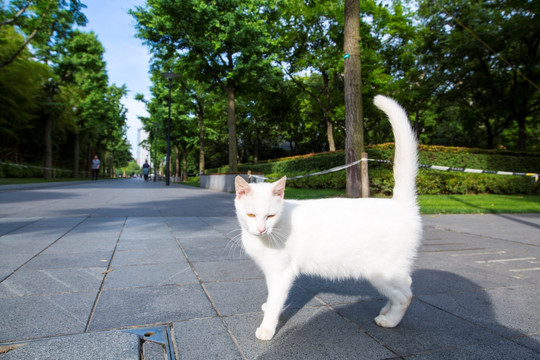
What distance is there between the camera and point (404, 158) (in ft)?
7.35

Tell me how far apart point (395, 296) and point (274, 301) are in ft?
2.80

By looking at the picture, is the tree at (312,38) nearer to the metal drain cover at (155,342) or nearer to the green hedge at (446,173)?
the green hedge at (446,173)

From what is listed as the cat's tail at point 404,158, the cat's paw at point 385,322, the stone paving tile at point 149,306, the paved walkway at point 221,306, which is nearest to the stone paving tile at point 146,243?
the paved walkway at point 221,306

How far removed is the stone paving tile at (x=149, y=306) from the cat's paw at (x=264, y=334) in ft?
1.51

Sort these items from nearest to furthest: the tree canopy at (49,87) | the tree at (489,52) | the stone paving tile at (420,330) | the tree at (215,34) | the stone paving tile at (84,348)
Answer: the stone paving tile at (84,348) → the stone paving tile at (420,330) → the tree at (215,34) → the tree at (489,52) → the tree canopy at (49,87)

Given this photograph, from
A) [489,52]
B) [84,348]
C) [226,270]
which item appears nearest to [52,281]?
[84,348]

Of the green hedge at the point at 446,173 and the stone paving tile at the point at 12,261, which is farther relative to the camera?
the green hedge at the point at 446,173

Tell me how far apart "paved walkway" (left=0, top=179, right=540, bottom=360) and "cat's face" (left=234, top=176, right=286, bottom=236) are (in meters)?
0.71

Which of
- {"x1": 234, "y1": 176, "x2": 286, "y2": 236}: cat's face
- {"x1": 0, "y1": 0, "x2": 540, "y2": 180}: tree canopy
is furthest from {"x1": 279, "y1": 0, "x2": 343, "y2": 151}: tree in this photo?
{"x1": 234, "y1": 176, "x2": 286, "y2": 236}: cat's face

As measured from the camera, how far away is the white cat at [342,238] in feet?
6.70

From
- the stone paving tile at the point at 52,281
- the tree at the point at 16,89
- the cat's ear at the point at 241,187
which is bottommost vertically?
the stone paving tile at the point at 52,281

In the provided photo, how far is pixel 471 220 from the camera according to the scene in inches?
294

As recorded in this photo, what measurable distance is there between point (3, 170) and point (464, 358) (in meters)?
28.4

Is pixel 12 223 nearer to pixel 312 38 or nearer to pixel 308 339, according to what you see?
pixel 308 339
